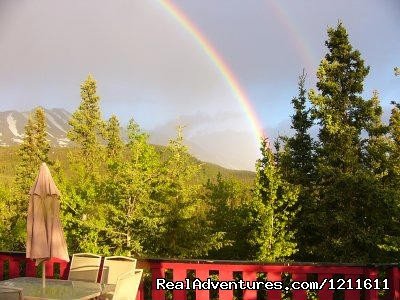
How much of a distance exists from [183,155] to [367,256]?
10427 mm

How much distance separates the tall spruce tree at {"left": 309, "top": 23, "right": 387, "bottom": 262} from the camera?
21.0m

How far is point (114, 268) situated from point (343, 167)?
742 inches

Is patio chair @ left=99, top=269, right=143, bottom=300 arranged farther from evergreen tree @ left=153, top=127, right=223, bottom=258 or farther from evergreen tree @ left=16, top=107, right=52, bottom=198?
evergreen tree @ left=16, top=107, right=52, bottom=198

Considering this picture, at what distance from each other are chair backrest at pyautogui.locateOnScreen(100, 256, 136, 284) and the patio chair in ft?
3.13

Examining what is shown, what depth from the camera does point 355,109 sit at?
77.3ft

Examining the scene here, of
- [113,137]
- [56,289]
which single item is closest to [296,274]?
[56,289]

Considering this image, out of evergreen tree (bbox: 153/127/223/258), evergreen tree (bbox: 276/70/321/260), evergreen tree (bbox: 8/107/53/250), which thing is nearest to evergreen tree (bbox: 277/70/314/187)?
evergreen tree (bbox: 276/70/321/260)

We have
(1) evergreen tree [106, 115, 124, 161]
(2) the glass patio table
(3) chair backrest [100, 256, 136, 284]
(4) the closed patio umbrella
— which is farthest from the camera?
(1) evergreen tree [106, 115, 124, 161]

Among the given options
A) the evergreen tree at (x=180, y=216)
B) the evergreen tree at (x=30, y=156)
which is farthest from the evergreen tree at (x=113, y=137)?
the evergreen tree at (x=180, y=216)

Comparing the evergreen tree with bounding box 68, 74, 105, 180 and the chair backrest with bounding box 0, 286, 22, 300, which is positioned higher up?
the evergreen tree with bounding box 68, 74, 105, 180

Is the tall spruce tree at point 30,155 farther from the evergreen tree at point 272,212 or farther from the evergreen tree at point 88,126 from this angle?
the evergreen tree at point 272,212

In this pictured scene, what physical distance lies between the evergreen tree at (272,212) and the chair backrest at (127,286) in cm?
1607

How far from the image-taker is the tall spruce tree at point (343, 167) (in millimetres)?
21047

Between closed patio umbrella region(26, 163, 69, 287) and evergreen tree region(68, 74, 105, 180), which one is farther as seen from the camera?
evergreen tree region(68, 74, 105, 180)
